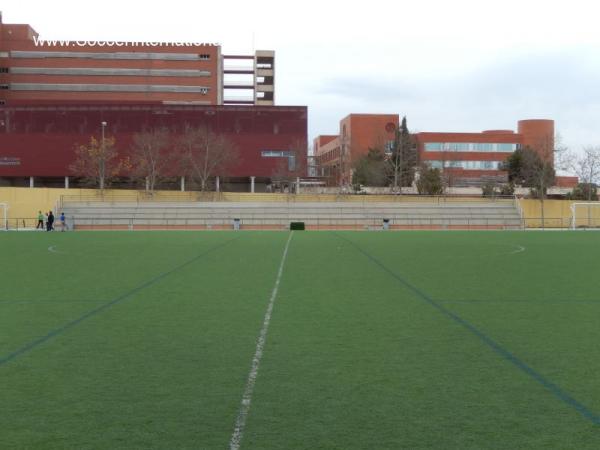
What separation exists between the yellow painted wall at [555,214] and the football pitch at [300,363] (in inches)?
1656

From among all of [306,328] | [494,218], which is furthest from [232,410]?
[494,218]

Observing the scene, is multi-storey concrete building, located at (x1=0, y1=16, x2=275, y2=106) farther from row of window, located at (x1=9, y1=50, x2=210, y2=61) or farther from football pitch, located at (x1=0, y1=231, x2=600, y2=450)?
football pitch, located at (x1=0, y1=231, x2=600, y2=450)

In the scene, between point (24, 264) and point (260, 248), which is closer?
point (24, 264)

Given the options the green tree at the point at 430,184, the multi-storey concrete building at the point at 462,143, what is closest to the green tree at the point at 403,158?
the green tree at the point at 430,184

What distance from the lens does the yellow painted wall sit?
5547 centimetres

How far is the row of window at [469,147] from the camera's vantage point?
119 m

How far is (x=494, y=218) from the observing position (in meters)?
56.4

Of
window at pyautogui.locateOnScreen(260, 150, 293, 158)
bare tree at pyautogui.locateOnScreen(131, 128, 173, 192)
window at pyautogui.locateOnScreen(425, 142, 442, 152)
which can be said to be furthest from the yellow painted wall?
window at pyautogui.locateOnScreen(425, 142, 442, 152)

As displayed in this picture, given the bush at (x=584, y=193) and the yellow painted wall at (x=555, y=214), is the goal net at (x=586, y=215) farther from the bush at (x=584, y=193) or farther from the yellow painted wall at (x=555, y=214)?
the bush at (x=584, y=193)

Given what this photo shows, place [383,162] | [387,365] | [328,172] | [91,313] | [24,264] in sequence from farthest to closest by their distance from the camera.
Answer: [328,172] < [383,162] < [24,264] < [91,313] < [387,365]

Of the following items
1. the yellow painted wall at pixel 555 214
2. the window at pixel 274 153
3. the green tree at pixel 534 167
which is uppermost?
the window at pixel 274 153

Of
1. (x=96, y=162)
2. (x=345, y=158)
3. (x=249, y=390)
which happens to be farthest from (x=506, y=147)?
(x=249, y=390)

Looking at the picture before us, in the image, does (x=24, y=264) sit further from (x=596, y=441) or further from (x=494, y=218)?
(x=494, y=218)

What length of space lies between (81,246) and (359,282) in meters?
18.0
